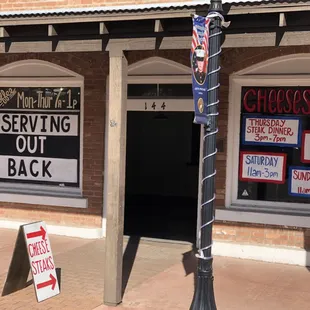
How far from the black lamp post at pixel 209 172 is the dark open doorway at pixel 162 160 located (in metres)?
7.97

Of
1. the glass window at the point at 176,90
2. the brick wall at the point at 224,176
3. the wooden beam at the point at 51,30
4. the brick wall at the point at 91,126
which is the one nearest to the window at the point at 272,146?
the brick wall at the point at 224,176

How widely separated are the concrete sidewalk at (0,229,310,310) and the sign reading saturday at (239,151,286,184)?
4.27 feet

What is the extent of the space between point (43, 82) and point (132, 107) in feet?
5.96

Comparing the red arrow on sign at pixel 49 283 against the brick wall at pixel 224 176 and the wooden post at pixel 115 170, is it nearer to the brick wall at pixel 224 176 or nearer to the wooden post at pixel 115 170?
the wooden post at pixel 115 170

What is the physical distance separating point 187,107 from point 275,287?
10.7 ft

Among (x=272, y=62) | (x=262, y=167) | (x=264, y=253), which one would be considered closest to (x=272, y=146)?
(x=262, y=167)

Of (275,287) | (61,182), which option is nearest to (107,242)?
(275,287)

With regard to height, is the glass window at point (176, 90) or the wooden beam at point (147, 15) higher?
the wooden beam at point (147, 15)

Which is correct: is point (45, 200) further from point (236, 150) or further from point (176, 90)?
point (236, 150)

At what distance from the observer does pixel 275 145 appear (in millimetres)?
8281

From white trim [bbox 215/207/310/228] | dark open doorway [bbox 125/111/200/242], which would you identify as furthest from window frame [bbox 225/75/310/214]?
dark open doorway [bbox 125/111/200/242]

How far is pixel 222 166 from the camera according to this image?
845cm

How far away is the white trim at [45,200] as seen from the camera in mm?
9438

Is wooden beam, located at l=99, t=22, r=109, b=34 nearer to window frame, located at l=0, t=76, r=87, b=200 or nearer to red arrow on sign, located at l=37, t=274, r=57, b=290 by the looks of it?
red arrow on sign, located at l=37, t=274, r=57, b=290
